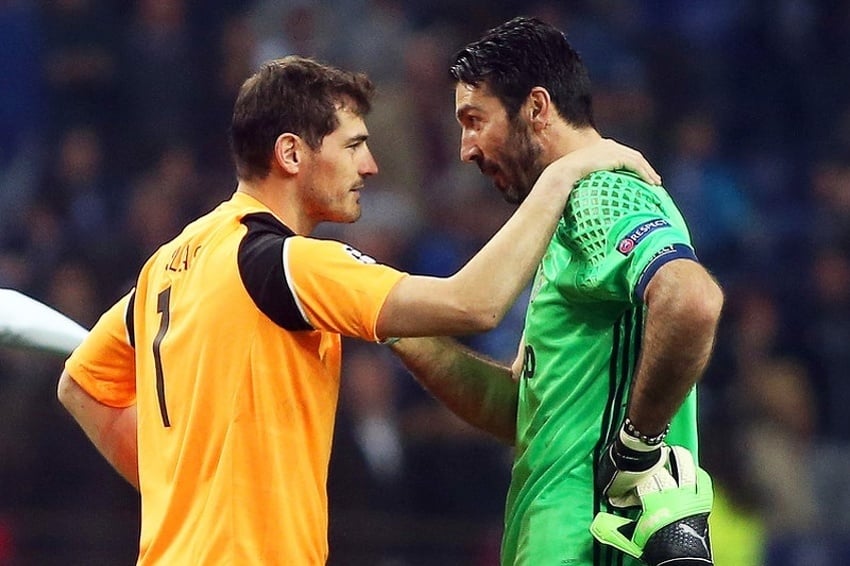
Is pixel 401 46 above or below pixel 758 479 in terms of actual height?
above

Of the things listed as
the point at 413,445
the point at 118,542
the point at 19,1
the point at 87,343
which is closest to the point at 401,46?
the point at 19,1

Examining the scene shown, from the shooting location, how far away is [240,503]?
377 centimetres

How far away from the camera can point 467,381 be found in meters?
4.59

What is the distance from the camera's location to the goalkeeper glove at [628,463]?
3881 mm

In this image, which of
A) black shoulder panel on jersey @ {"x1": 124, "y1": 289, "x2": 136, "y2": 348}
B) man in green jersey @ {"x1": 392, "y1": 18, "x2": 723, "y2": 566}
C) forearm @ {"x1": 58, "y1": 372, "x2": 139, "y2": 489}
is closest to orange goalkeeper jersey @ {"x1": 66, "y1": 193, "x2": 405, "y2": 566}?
black shoulder panel on jersey @ {"x1": 124, "y1": 289, "x2": 136, "y2": 348}

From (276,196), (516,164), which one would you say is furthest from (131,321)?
(516,164)

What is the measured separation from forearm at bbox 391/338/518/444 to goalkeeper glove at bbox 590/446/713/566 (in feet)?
2.05

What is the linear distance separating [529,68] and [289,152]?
0.64 m

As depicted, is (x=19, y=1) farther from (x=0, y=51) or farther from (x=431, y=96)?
(x=431, y=96)

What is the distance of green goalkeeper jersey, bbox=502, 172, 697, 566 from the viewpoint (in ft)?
12.8

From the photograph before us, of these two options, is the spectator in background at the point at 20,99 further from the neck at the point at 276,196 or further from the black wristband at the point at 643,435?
the black wristband at the point at 643,435

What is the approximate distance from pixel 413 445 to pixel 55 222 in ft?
8.17

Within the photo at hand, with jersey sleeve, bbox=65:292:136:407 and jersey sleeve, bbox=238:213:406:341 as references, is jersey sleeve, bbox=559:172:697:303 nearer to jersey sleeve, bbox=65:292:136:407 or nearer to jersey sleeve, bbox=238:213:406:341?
jersey sleeve, bbox=238:213:406:341

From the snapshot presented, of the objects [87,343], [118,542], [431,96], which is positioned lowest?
[118,542]
